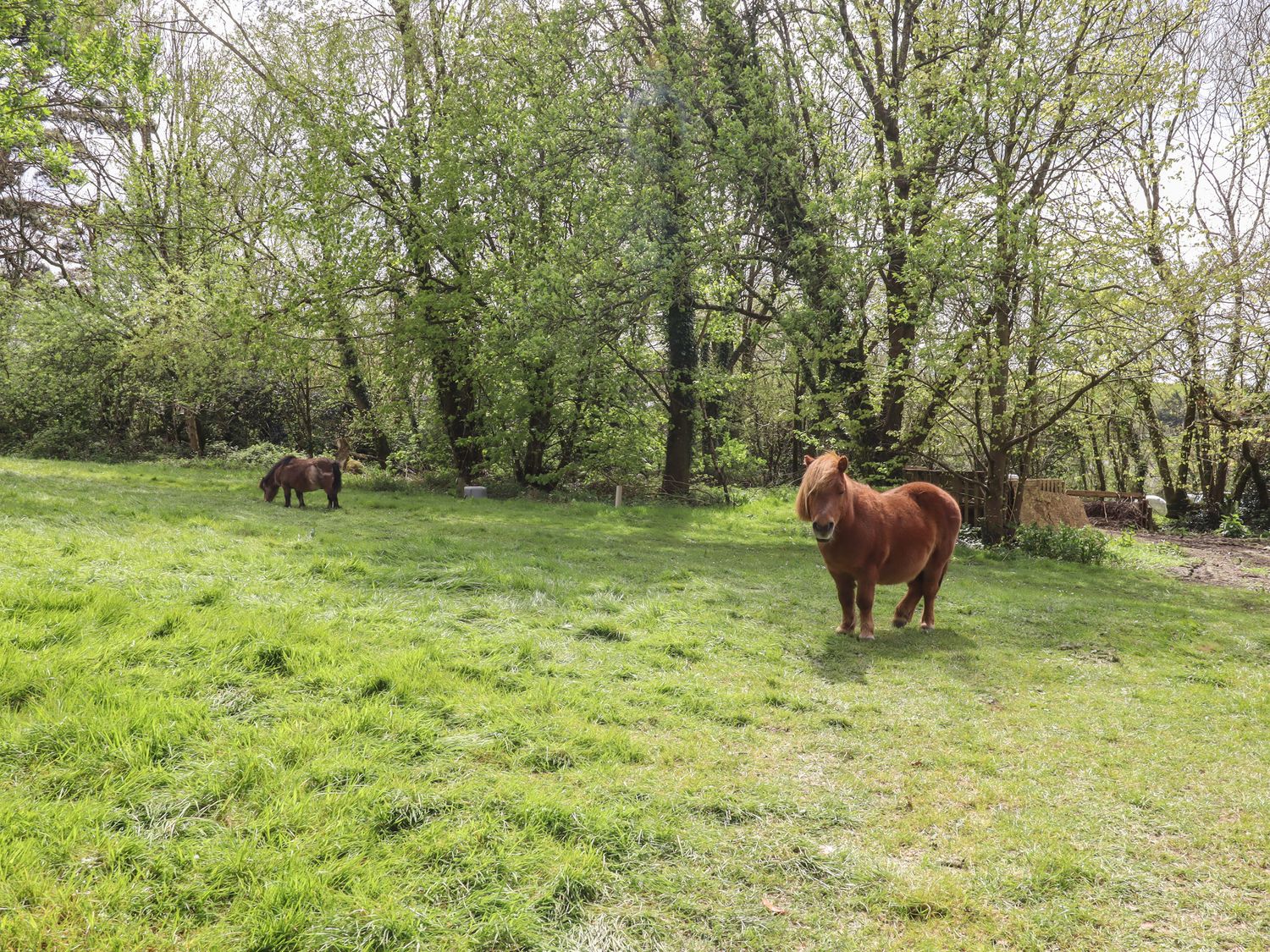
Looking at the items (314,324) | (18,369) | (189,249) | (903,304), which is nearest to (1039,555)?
(903,304)

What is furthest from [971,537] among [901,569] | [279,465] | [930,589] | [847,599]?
[279,465]

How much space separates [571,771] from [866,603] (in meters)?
4.04

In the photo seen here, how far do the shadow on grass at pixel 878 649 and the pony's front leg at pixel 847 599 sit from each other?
10 centimetres

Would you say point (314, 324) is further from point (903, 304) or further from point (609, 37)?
point (903, 304)

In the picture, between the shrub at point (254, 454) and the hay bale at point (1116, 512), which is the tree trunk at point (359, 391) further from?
the hay bale at point (1116, 512)

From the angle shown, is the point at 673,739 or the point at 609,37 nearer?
the point at 673,739

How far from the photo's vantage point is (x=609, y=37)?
17.1m

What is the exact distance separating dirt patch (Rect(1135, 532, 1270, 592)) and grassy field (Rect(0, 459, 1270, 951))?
245 inches

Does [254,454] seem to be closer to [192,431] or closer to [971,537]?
[192,431]

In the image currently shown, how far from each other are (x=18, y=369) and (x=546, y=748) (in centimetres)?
2868

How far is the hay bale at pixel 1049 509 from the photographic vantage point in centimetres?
1669

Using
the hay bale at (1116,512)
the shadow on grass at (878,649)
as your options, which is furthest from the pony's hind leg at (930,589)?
the hay bale at (1116,512)

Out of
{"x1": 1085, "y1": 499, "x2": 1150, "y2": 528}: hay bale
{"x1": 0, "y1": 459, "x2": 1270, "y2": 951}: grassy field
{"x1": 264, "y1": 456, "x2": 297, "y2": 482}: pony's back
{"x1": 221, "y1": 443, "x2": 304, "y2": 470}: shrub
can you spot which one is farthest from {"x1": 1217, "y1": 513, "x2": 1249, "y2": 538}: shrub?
{"x1": 221, "y1": 443, "x2": 304, "y2": 470}: shrub

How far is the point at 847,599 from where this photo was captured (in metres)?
7.05
